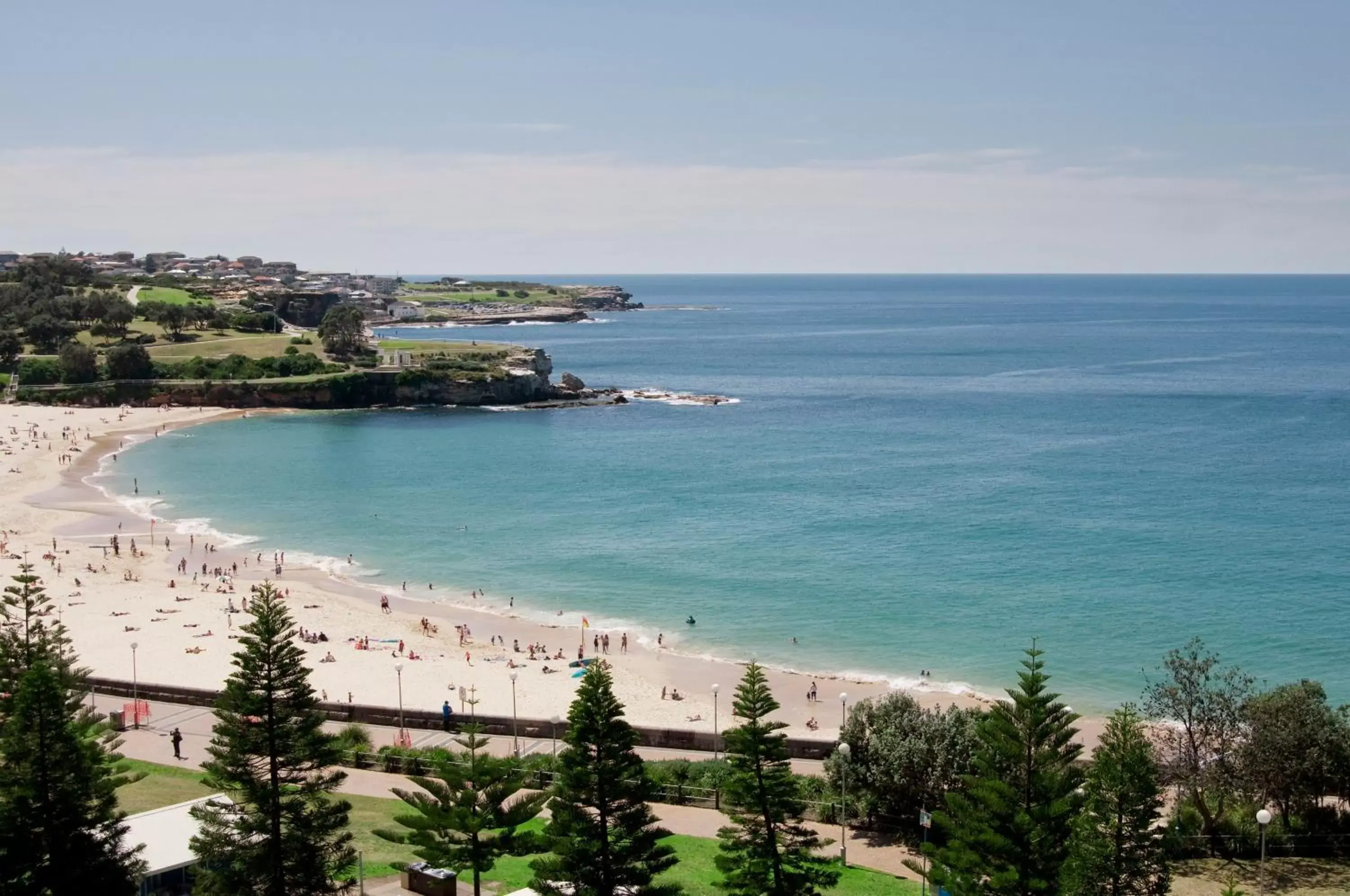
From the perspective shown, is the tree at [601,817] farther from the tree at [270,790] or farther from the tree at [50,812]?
the tree at [50,812]

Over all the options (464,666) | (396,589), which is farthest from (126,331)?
(464,666)

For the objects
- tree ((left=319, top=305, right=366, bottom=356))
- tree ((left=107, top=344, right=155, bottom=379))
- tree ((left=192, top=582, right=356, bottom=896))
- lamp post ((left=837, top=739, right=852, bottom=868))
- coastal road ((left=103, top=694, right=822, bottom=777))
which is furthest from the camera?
tree ((left=319, top=305, right=366, bottom=356))

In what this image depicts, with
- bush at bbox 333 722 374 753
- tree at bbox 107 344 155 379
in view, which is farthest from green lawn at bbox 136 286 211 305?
bush at bbox 333 722 374 753

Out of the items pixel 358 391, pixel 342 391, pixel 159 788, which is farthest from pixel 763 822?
pixel 358 391

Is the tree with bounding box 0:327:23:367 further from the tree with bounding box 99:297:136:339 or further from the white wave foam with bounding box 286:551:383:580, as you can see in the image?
the white wave foam with bounding box 286:551:383:580

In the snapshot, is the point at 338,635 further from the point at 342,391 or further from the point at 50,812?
the point at 342,391

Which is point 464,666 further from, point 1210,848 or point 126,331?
point 126,331

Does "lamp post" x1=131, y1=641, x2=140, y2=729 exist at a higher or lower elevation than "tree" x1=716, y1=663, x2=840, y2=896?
lower
